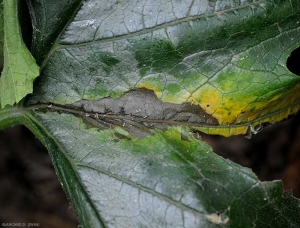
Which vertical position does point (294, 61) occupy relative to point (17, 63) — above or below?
below

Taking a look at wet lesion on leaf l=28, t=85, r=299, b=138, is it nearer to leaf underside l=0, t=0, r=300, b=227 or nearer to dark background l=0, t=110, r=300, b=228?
leaf underside l=0, t=0, r=300, b=227

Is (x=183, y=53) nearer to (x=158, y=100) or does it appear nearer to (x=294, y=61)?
(x=158, y=100)

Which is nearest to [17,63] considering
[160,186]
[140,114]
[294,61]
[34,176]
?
[140,114]

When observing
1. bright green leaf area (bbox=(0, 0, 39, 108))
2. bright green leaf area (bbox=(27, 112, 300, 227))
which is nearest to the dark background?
bright green leaf area (bbox=(27, 112, 300, 227))

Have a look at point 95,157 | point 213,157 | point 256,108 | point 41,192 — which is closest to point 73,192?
point 95,157

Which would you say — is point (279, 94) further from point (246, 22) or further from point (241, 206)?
point (241, 206)

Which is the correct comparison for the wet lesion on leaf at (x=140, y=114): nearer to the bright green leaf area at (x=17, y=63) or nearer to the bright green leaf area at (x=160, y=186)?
the bright green leaf area at (x=160, y=186)

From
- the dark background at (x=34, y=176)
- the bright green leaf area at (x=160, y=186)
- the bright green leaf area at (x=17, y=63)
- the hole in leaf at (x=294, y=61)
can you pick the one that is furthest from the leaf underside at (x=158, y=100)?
the dark background at (x=34, y=176)

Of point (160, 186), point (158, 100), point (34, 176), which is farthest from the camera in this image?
point (34, 176)
